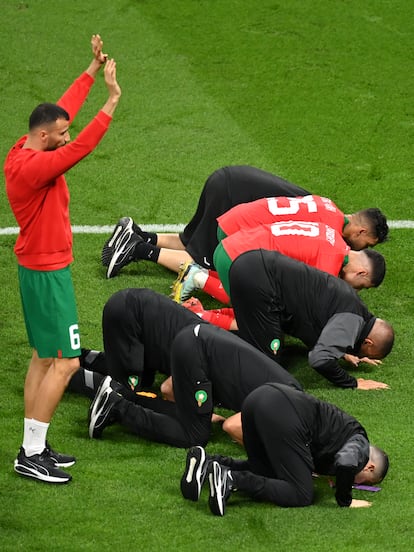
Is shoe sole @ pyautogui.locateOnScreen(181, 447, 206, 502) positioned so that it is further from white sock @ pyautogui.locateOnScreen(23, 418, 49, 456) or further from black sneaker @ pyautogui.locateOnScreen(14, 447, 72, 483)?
white sock @ pyautogui.locateOnScreen(23, 418, 49, 456)

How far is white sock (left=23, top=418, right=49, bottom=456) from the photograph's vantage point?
23.7 ft

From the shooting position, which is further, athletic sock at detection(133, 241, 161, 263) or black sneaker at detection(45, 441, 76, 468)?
athletic sock at detection(133, 241, 161, 263)

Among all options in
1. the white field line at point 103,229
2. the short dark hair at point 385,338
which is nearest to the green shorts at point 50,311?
the short dark hair at point 385,338

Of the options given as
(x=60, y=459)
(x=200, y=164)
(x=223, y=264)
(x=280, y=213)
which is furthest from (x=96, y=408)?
(x=200, y=164)

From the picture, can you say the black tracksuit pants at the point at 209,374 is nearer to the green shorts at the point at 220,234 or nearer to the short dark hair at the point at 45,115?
the short dark hair at the point at 45,115

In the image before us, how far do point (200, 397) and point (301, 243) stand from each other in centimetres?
176

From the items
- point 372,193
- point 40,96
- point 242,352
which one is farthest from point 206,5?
point 242,352

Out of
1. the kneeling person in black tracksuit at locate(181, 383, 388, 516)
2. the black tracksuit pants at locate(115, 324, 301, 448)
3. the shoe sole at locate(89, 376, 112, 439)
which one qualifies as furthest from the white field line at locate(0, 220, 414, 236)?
the kneeling person in black tracksuit at locate(181, 383, 388, 516)

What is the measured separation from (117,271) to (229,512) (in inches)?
135

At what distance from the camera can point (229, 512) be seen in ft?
22.6

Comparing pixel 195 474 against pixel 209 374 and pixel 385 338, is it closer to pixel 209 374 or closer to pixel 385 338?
pixel 209 374

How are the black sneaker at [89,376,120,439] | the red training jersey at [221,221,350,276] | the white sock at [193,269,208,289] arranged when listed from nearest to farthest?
the black sneaker at [89,376,120,439] < the red training jersey at [221,221,350,276] < the white sock at [193,269,208,289]

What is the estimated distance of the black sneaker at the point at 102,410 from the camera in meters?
7.66

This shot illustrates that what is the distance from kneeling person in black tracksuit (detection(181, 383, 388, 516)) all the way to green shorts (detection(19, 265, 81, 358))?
866 millimetres
